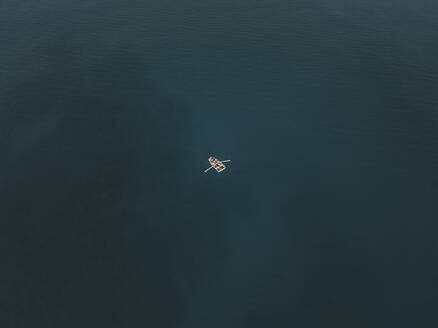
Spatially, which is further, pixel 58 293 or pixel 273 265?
pixel 273 265

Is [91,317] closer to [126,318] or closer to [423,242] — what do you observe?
[126,318]

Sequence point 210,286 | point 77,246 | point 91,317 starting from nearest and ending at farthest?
1. point 91,317
2. point 210,286
3. point 77,246

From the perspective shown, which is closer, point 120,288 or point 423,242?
point 120,288

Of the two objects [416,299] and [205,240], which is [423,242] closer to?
[416,299]

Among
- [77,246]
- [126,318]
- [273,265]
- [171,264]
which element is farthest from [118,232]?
[273,265]

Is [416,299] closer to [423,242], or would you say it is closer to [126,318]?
[423,242]

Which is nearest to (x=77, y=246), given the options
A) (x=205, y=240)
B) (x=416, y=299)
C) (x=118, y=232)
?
(x=118, y=232)

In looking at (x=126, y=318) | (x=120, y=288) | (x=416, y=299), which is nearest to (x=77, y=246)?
(x=120, y=288)

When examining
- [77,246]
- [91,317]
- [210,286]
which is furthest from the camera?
[77,246]
